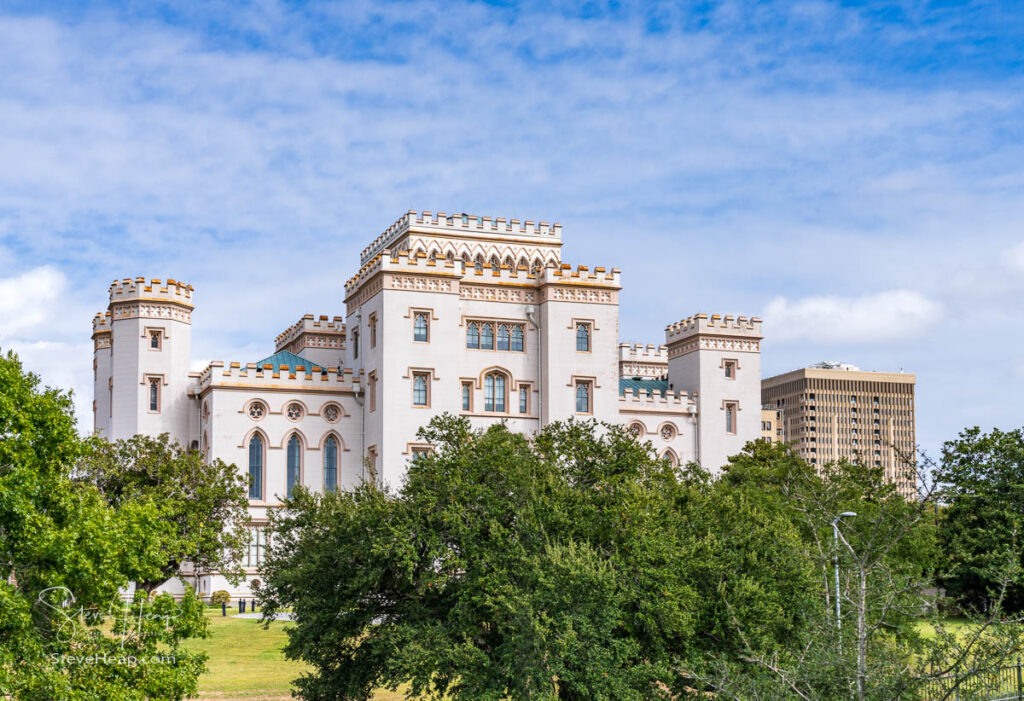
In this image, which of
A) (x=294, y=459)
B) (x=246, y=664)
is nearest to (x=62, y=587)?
(x=246, y=664)

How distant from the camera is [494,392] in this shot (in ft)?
194

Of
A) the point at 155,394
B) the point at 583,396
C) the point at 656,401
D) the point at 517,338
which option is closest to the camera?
the point at 517,338

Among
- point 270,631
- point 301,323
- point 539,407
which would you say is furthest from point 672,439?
point 270,631

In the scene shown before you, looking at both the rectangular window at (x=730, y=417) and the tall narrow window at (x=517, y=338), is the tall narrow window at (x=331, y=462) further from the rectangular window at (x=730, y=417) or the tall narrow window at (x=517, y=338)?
the rectangular window at (x=730, y=417)

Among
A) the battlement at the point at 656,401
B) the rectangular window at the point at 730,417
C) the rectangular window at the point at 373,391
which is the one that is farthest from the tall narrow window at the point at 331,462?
the rectangular window at the point at 730,417

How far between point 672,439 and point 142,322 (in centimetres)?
2943

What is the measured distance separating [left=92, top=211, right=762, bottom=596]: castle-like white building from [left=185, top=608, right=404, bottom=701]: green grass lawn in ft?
39.6

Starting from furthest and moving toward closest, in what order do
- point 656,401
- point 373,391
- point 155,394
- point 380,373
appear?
point 656,401, point 155,394, point 373,391, point 380,373

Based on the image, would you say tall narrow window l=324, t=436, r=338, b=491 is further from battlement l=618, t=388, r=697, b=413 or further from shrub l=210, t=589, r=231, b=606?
battlement l=618, t=388, r=697, b=413

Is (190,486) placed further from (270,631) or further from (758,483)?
(758,483)

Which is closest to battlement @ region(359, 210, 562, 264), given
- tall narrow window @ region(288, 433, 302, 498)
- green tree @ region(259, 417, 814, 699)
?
tall narrow window @ region(288, 433, 302, 498)

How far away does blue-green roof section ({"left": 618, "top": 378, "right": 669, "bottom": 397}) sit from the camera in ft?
221

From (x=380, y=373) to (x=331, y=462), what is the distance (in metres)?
5.77

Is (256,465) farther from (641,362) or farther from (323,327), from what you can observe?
(641,362)
